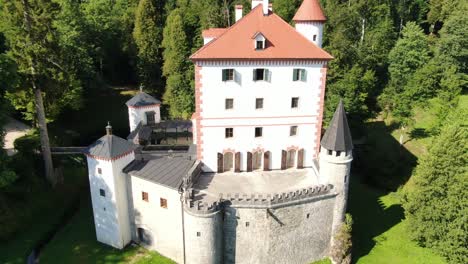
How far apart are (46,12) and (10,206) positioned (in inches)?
640

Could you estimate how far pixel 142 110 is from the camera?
3778 centimetres

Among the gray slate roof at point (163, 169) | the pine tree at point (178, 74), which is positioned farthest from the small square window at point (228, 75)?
the pine tree at point (178, 74)

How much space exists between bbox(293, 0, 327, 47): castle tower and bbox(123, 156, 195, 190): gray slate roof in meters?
13.3

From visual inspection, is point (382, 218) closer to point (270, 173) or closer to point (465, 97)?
point (270, 173)

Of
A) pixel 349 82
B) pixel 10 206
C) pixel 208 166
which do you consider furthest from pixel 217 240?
pixel 349 82

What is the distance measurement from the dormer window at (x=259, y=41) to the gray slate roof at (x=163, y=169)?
983 centimetres

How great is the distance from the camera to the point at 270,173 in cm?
2980

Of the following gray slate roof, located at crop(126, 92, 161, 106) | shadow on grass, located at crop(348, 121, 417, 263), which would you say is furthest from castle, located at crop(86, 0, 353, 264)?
gray slate roof, located at crop(126, 92, 161, 106)

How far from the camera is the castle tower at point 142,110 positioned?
37562mm

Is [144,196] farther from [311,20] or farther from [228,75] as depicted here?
[311,20]

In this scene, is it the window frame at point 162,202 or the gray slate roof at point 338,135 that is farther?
the gray slate roof at point 338,135

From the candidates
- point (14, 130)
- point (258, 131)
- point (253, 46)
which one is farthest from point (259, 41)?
point (14, 130)

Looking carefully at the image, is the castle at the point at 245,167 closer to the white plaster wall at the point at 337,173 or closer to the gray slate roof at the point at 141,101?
the white plaster wall at the point at 337,173

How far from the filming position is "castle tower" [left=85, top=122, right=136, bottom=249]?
26406mm
